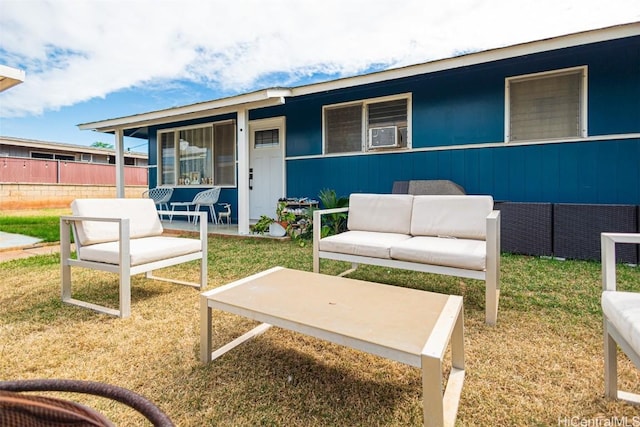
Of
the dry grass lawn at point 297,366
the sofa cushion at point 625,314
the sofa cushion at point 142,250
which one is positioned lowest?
the dry grass lawn at point 297,366

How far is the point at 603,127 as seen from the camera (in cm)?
442

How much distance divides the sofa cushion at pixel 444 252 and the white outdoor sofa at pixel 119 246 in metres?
1.79

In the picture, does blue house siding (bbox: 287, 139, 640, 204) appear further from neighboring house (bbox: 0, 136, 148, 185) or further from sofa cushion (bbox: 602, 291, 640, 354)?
neighboring house (bbox: 0, 136, 148, 185)

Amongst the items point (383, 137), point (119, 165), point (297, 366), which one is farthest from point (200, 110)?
point (297, 366)

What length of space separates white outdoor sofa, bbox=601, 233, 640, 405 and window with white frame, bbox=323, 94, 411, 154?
4.43m

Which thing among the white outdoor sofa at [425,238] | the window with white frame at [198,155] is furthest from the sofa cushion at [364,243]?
the window with white frame at [198,155]

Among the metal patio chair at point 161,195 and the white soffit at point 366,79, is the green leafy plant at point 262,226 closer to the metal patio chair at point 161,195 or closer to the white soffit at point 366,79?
the white soffit at point 366,79

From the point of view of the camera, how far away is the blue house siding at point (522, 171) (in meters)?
4.37

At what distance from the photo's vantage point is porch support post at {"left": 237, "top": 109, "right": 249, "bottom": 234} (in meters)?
5.77

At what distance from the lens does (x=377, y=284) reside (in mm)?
1907

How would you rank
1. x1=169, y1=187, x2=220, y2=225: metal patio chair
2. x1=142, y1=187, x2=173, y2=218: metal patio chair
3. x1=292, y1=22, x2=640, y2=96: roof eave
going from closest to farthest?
x1=292, y1=22, x2=640, y2=96: roof eave → x1=169, y1=187, x2=220, y2=225: metal patio chair → x1=142, y1=187, x2=173, y2=218: metal patio chair

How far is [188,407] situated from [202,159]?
7.43 m

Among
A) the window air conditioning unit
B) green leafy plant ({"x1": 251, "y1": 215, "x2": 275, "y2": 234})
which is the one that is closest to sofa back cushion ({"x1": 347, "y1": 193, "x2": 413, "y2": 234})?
the window air conditioning unit

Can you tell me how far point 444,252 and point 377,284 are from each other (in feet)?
2.51
